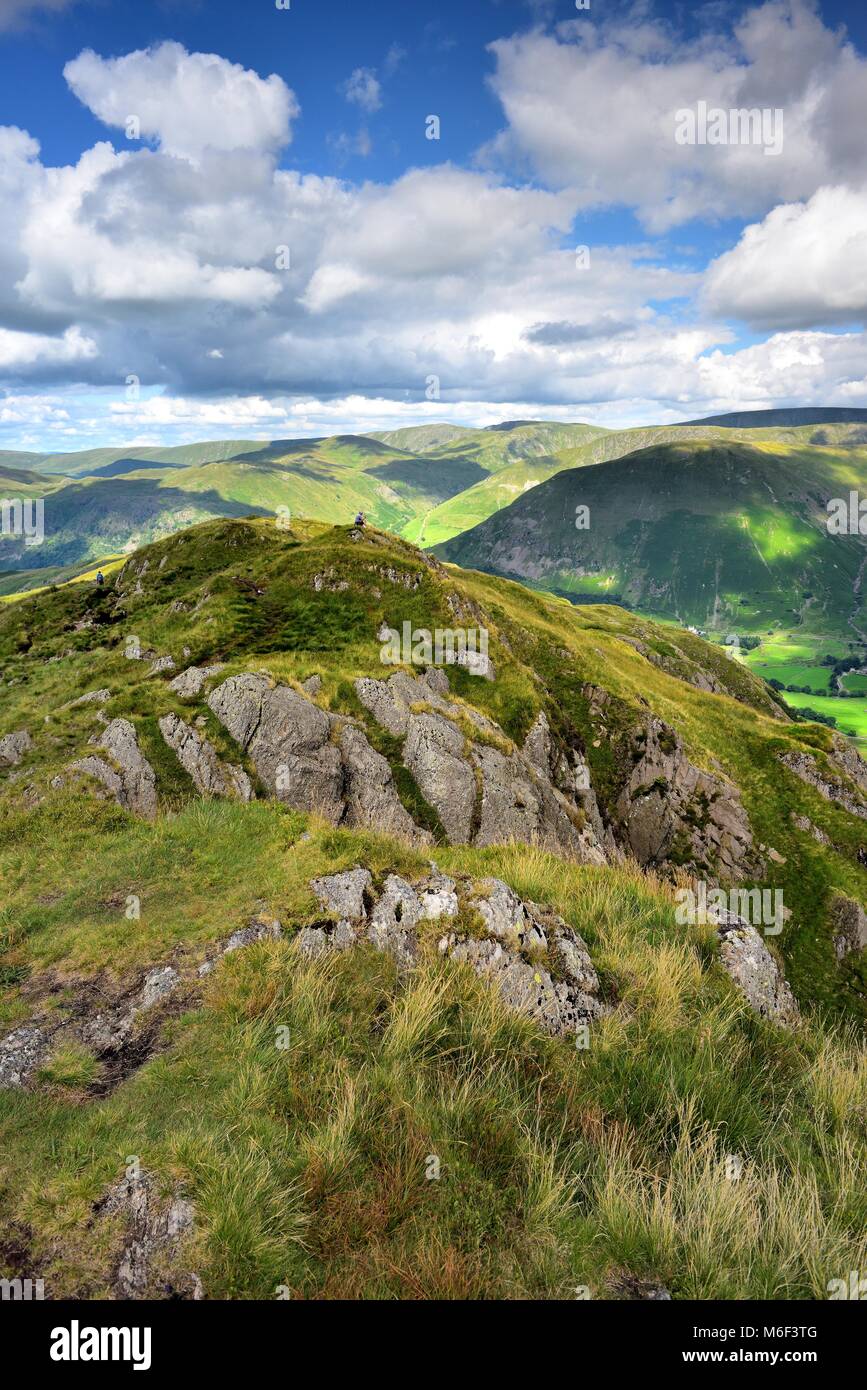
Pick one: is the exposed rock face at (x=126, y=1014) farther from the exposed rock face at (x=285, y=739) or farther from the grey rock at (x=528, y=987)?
the exposed rock face at (x=285, y=739)

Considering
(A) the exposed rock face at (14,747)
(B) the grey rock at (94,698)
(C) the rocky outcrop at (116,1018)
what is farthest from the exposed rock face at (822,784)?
(A) the exposed rock face at (14,747)

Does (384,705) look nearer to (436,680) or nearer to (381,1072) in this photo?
(436,680)

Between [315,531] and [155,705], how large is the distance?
41422mm

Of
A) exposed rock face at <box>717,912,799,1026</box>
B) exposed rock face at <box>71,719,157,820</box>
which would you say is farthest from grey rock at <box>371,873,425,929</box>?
exposed rock face at <box>71,719,157,820</box>

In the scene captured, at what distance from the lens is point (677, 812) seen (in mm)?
57031

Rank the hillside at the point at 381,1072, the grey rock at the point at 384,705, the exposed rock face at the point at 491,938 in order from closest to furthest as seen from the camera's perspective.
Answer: the hillside at the point at 381,1072 → the exposed rock face at the point at 491,938 → the grey rock at the point at 384,705

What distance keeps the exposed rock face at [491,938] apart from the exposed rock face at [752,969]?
2714mm

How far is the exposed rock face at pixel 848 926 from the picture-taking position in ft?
176

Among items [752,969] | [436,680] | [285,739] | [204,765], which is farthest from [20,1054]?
[436,680]

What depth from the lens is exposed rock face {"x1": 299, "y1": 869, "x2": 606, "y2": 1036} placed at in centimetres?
923

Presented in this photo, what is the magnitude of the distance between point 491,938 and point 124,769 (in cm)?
2229

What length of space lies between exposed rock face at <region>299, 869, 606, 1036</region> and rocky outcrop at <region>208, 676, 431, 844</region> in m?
18.2
